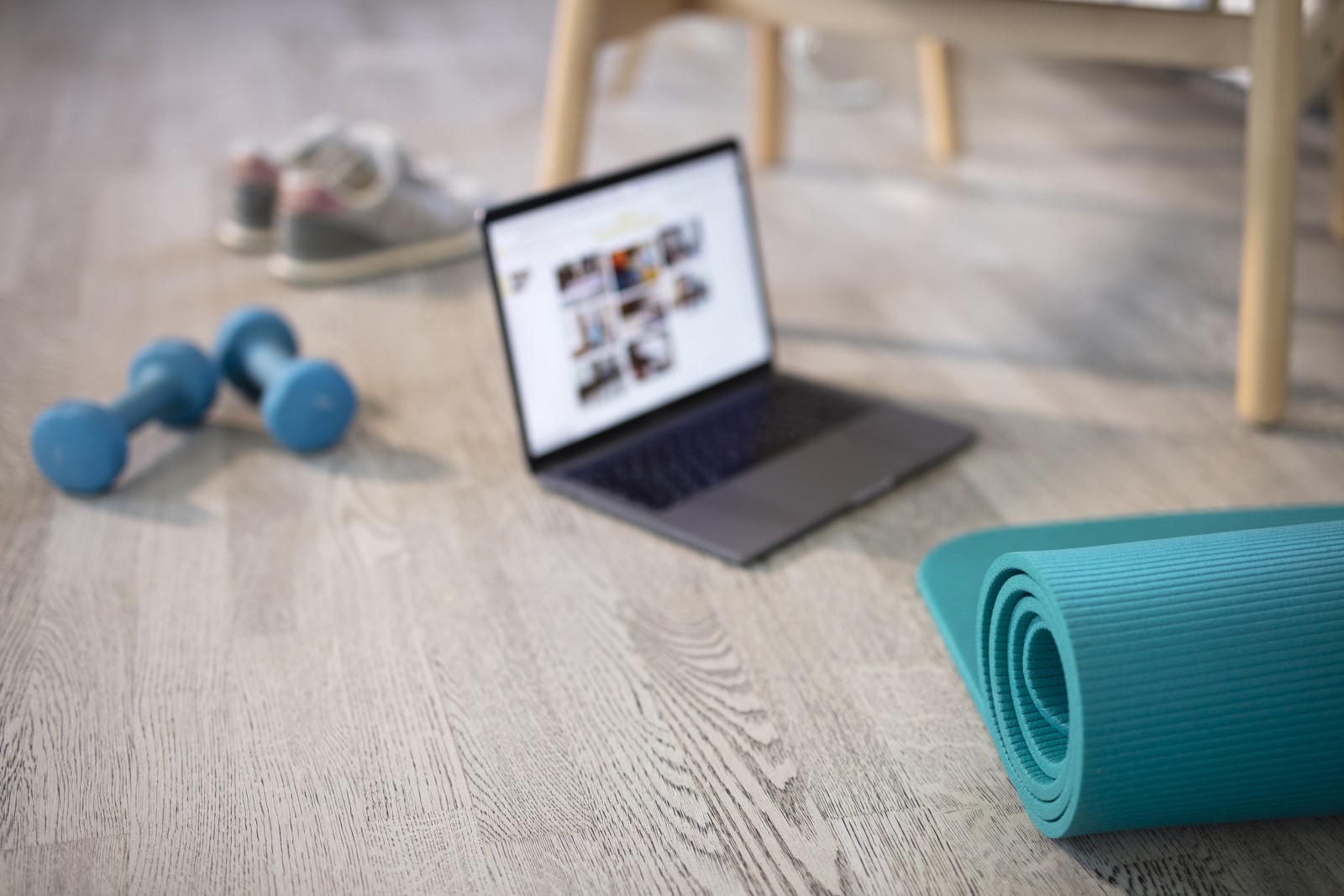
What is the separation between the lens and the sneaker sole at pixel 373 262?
5.92 ft

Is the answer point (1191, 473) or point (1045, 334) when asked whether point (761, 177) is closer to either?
point (1045, 334)

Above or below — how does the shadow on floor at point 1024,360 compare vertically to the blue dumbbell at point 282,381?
below

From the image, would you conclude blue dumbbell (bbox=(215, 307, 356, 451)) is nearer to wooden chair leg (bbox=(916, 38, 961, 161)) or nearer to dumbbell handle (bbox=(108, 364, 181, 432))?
dumbbell handle (bbox=(108, 364, 181, 432))

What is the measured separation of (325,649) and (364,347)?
616mm

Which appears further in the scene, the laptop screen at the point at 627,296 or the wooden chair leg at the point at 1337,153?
the wooden chair leg at the point at 1337,153

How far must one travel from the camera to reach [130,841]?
0.91 meters

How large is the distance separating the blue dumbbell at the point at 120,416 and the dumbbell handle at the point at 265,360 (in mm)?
41

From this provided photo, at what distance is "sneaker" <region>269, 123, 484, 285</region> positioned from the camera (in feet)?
5.84

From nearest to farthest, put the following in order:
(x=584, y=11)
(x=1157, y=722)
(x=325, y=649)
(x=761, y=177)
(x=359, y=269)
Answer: (x=1157, y=722)
(x=325, y=649)
(x=584, y=11)
(x=359, y=269)
(x=761, y=177)

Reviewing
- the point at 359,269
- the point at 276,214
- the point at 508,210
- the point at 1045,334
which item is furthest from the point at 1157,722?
the point at 276,214

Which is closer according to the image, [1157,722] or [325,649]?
[1157,722]

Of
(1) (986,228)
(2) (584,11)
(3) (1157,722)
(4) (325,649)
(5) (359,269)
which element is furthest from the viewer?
(1) (986,228)

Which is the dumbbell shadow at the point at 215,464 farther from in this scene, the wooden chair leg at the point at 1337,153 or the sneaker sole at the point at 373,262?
the wooden chair leg at the point at 1337,153

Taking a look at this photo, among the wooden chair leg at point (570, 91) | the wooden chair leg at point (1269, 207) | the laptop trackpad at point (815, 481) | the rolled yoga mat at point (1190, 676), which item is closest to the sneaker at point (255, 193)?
the wooden chair leg at point (570, 91)
